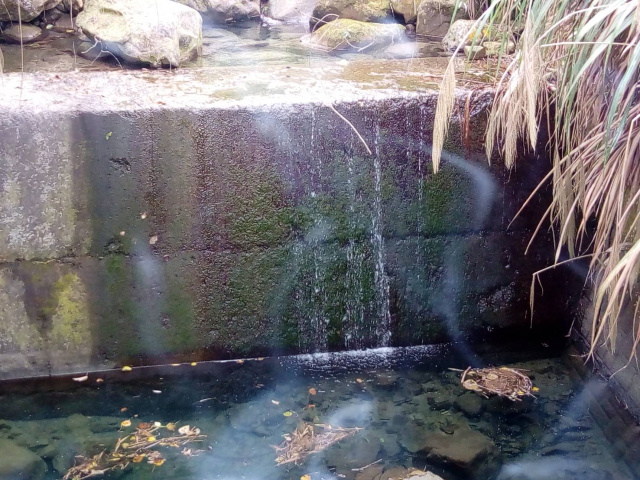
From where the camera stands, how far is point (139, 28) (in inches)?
159

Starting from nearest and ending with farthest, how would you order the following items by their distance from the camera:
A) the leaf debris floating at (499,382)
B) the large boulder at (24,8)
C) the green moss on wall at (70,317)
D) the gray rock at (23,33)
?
1. the green moss on wall at (70,317)
2. the leaf debris floating at (499,382)
3. the large boulder at (24,8)
4. the gray rock at (23,33)

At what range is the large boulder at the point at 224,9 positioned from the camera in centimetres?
740

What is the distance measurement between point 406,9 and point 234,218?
4480mm

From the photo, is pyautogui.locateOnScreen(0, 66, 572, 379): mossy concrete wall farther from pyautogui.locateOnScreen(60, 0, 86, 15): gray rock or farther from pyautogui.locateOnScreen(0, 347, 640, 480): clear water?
pyautogui.locateOnScreen(60, 0, 86, 15): gray rock

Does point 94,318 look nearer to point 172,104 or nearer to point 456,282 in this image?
point 172,104

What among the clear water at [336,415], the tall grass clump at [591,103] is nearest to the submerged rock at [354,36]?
the tall grass clump at [591,103]

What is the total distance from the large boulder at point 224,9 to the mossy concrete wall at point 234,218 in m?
4.28

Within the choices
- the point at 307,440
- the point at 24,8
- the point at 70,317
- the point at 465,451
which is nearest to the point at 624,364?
the point at 465,451

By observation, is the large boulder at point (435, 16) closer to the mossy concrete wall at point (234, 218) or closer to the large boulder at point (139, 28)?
the large boulder at point (139, 28)

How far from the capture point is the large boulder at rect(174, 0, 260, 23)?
740 cm

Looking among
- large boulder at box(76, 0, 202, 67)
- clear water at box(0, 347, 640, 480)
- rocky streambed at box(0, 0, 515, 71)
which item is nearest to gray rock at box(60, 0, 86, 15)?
rocky streambed at box(0, 0, 515, 71)

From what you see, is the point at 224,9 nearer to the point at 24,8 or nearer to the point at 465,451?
the point at 24,8

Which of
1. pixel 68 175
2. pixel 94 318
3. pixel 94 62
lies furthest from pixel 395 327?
pixel 94 62

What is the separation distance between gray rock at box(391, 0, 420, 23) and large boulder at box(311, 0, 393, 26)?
0.07 m
